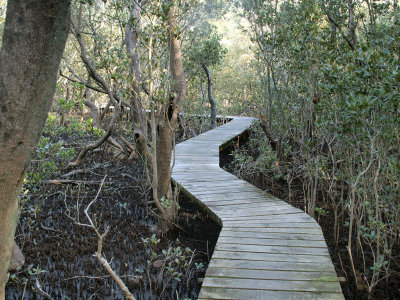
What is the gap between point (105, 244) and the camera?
4.41 meters

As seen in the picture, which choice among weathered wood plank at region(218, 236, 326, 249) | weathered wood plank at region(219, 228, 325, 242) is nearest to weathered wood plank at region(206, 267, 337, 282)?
weathered wood plank at region(218, 236, 326, 249)

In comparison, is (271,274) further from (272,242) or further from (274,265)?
(272,242)

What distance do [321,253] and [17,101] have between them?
8.05 ft

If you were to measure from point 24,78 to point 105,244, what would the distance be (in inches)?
125

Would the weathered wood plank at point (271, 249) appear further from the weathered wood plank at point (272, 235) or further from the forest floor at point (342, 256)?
the forest floor at point (342, 256)

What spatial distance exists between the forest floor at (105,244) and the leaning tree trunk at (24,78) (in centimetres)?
167

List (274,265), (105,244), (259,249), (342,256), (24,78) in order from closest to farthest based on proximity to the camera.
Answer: (24,78)
(274,265)
(259,249)
(342,256)
(105,244)

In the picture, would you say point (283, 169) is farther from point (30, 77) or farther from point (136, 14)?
point (30, 77)

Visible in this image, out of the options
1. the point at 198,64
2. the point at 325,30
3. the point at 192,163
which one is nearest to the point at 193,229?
the point at 192,163

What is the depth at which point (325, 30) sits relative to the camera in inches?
207

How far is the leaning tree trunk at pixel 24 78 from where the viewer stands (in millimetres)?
1497

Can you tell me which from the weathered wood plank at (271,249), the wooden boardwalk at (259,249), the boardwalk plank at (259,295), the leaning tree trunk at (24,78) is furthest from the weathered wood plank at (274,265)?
the leaning tree trunk at (24,78)

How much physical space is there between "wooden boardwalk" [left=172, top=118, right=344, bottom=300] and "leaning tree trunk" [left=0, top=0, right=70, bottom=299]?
1420 mm

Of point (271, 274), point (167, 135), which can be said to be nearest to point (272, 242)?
point (271, 274)
